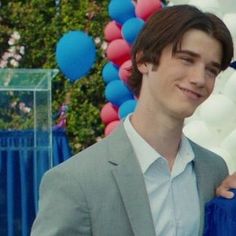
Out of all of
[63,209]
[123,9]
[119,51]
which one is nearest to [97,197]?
[63,209]

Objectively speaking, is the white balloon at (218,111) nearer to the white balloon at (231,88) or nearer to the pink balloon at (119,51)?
the white balloon at (231,88)

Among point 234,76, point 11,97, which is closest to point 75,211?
point 234,76

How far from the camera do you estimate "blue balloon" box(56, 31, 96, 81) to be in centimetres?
490

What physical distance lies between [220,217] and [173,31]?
1.44 feet

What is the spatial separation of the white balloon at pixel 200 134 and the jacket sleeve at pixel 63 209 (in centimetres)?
208

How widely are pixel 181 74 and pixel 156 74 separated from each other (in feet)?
0.19

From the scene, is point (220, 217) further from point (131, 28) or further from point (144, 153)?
point (131, 28)

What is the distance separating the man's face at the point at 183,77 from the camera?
1936mm

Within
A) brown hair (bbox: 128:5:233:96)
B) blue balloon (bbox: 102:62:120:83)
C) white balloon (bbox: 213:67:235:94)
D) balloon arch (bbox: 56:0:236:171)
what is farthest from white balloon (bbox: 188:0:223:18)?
brown hair (bbox: 128:5:233:96)

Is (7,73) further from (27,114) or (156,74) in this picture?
(156,74)

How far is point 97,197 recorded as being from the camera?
75.9 inches

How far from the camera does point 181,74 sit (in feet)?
6.36

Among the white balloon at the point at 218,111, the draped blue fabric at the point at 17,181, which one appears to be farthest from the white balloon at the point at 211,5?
the draped blue fabric at the point at 17,181

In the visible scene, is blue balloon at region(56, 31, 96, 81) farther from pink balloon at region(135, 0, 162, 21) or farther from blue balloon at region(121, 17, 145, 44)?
pink balloon at region(135, 0, 162, 21)
